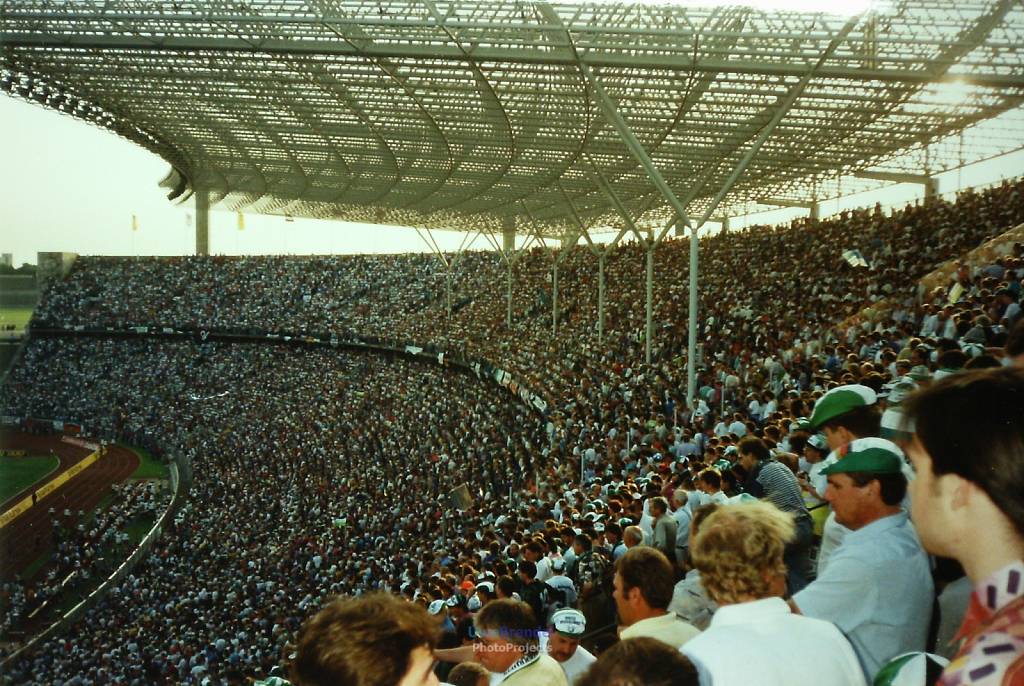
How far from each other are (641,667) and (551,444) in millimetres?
18653

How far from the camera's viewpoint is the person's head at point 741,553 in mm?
2756

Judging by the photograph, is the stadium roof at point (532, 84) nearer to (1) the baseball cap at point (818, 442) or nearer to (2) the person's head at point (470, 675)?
(1) the baseball cap at point (818, 442)

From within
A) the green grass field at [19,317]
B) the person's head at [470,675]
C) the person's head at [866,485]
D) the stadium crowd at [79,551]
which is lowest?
the stadium crowd at [79,551]

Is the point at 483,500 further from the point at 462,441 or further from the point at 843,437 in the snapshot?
the point at 843,437

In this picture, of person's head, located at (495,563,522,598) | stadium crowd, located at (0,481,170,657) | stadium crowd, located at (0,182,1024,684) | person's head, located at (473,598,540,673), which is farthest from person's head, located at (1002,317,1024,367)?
stadium crowd, located at (0,481,170,657)

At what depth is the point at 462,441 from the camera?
93.5 ft

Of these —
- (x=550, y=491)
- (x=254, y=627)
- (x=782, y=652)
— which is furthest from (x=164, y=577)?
(x=782, y=652)

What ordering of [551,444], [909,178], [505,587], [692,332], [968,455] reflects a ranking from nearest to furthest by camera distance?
[968,455]
[505,587]
[692,332]
[551,444]
[909,178]

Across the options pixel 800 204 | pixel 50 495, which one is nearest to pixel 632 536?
pixel 50 495

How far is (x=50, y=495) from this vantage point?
36.5m

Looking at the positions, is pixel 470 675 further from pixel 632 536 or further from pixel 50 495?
pixel 50 495

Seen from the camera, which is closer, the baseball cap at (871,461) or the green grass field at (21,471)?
the baseball cap at (871,461)

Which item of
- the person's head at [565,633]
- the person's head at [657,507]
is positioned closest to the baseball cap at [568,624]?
the person's head at [565,633]

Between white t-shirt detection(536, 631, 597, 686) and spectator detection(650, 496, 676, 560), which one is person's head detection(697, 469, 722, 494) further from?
white t-shirt detection(536, 631, 597, 686)
